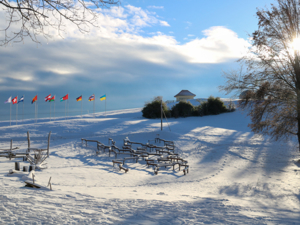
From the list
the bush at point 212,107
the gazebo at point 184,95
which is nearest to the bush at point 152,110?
the bush at point 212,107

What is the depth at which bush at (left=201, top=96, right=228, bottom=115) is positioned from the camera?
37062 millimetres

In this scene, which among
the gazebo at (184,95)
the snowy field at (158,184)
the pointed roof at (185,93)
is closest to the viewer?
the snowy field at (158,184)

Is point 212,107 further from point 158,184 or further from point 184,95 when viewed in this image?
point 158,184

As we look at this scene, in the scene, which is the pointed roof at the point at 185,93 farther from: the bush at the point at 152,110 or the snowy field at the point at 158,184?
the snowy field at the point at 158,184

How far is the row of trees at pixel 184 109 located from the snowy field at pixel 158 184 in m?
10.5

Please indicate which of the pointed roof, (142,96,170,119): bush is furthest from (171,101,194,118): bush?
the pointed roof

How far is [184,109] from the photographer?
3625cm

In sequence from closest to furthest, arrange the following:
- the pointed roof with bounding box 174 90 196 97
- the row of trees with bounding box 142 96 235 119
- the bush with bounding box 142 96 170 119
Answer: the bush with bounding box 142 96 170 119 → the row of trees with bounding box 142 96 235 119 → the pointed roof with bounding box 174 90 196 97

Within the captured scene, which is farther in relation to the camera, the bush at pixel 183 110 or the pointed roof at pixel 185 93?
the pointed roof at pixel 185 93

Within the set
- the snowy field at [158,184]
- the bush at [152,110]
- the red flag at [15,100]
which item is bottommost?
the snowy field at [158,184]

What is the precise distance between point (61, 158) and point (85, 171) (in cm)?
419

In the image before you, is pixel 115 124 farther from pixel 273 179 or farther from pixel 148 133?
pixel 273 179

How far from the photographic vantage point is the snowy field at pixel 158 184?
4.72 metres

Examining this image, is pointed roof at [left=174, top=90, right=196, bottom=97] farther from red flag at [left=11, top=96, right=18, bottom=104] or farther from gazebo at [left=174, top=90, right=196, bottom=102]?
red flag at [left=11, top=96, right=18, bottom=104]
